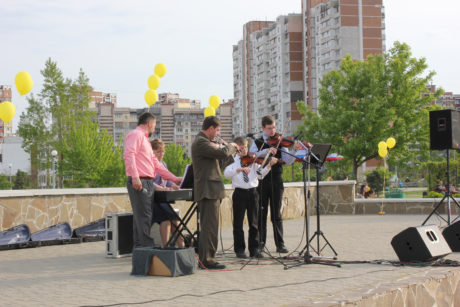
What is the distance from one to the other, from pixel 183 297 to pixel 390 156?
1489 inches

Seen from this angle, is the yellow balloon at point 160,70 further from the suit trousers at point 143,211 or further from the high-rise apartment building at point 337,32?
the high-rise apartment building at point 337,32

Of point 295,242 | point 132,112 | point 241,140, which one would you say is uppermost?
point 132,112

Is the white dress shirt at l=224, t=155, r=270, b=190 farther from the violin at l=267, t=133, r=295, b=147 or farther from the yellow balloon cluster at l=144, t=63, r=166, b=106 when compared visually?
the yellow balloon cluster at l=144, t=63, r=166, b=106

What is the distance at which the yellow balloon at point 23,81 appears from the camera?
15.2 metres

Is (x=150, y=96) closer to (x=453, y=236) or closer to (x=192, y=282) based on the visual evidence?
(x=453, y=236)

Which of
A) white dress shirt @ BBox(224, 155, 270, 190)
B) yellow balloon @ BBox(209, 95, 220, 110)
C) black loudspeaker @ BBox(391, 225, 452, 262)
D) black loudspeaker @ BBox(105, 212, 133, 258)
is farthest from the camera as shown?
yellow balloon @ BBox(209, 95, 220, 110)

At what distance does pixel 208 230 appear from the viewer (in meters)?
7.59

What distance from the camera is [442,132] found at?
11.1m

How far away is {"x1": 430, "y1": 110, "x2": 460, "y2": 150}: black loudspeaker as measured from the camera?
36.1ft

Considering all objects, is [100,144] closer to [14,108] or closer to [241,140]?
[14,108]

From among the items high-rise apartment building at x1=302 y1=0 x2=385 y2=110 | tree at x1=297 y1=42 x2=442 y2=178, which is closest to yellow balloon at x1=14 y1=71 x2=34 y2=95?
tree at x1=297 y1=42 x2=442 y2=178

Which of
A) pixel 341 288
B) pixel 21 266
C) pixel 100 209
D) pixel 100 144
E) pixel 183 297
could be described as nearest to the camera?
pixel 183 297

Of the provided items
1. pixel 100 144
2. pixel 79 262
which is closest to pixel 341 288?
pixel 79 262

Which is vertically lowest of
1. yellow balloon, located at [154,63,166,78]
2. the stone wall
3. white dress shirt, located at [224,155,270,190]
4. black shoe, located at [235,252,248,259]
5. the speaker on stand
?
black shoe, located at [235,252,248,259]
